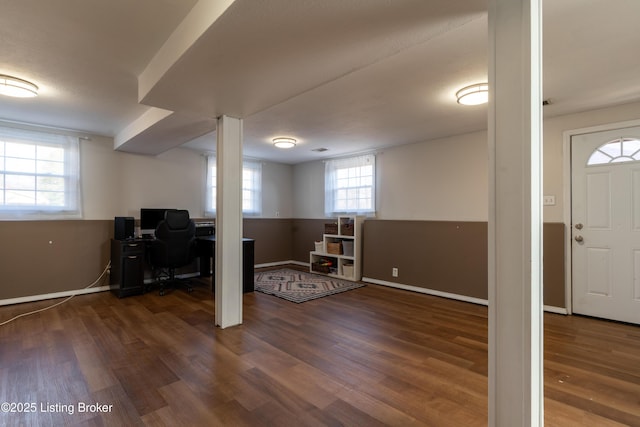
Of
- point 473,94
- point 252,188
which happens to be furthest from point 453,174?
point 252,188

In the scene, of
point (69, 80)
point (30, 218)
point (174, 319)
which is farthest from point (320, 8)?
point (30, 218)

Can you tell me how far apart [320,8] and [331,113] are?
2161 millimetres

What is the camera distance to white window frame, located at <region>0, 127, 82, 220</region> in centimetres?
399

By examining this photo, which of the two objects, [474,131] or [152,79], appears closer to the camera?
[152,79]

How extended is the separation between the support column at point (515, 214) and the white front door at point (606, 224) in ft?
10.1

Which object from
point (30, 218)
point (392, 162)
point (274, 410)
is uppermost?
point (392, 162)

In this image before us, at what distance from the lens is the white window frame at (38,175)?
399cm

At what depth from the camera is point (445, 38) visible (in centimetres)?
204

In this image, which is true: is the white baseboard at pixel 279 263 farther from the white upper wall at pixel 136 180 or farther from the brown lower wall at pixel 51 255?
the brown lower wall at pixel 51 255

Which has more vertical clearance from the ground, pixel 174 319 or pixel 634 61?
pixel 634 61

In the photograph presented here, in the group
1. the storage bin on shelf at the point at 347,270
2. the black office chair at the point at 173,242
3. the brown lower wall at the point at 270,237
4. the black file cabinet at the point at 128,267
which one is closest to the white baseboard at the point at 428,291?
the storage bin on shelf at the point at 347,270

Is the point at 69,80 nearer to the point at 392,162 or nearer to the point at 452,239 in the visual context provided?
the point at 392,162

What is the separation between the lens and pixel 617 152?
333cm

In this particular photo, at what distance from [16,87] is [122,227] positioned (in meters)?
2.20
